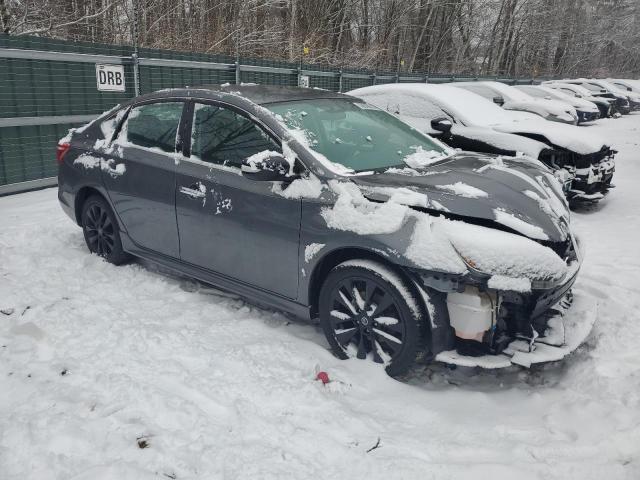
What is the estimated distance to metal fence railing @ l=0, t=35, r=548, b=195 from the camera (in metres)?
7.03

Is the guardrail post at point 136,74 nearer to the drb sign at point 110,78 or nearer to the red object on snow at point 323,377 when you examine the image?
the drb sign at point 110,78

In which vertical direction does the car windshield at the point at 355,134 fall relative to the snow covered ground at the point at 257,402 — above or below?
above

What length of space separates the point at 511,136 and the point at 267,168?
14.1ft

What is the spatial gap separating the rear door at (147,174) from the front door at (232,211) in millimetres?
153

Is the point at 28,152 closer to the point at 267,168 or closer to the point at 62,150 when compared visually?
the point at 62,150

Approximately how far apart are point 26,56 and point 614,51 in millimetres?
51630

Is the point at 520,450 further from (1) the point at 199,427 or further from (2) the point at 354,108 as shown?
(2) the point at 354,108

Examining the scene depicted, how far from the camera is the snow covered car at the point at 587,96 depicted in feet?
71.5

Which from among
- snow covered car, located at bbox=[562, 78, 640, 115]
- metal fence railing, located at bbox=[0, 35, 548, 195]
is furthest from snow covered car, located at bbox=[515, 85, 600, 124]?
metal fence railing, located at bbox=[0, 35, 548, 195]

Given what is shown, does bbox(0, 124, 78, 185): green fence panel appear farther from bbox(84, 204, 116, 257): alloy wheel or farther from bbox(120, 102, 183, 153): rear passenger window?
bbox(120, 102, 183, 153): rear passenger window

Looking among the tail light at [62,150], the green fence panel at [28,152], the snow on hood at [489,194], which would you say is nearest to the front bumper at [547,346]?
the snow on hood at [489,194]

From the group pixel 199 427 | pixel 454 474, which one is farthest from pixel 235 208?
pixel 454 474

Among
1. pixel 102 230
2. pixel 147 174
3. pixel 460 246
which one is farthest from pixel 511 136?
pixel 102 230

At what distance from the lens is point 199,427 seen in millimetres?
2723
